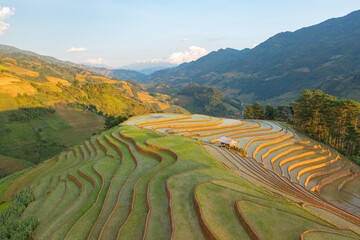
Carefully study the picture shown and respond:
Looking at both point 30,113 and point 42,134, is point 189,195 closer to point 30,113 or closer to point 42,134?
point 42,134

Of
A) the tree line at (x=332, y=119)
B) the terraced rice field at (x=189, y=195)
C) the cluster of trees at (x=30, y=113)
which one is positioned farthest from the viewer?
the cluster of trees at (x=30, y=113)

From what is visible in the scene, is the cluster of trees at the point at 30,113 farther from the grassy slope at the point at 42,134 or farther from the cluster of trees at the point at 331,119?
the cluster of trees at the point at 331,119

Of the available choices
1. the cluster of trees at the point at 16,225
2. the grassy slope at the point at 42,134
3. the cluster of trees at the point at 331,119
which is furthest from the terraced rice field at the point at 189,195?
the grassy slope at the point at 42,134

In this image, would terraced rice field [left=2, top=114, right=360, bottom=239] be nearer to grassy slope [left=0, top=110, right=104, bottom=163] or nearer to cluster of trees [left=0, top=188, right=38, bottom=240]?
cluster of trees [left=0, top=188, right=38, bottom=240]

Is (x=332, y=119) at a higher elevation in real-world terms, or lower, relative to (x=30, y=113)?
higher

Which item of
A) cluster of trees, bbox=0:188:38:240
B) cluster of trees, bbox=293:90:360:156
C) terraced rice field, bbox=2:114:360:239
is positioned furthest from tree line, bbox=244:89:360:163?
cluster of trees, bbox=0:188:38:240

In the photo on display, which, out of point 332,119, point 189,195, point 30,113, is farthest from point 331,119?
point 30,113

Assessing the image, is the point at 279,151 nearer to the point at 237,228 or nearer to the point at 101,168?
the point at 237,228
